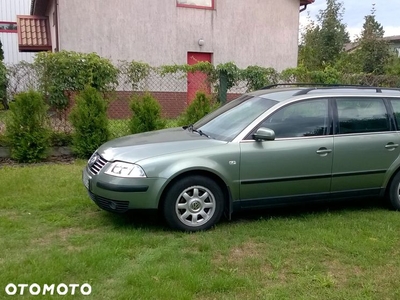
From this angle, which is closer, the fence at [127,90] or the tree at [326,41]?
the fence at [127,90]

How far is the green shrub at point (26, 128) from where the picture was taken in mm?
7848

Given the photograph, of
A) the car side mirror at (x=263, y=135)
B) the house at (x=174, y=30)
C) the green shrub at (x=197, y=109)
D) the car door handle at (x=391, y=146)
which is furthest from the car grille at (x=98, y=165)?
the house at (x=174, y=30)

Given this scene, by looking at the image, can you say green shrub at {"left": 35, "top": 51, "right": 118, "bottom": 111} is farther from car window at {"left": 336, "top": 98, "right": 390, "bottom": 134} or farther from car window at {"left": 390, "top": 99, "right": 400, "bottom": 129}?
car window at {"left": 390, "top": 99, "right": 400, "bottom": 129}

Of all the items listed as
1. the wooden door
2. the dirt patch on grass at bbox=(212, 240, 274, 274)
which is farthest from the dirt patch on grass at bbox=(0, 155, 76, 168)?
the dirt patch on grass at bbox=(212, 240, 274, 274)

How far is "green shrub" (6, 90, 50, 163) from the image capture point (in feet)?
25.7

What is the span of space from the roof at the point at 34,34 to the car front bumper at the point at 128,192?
15.1 meters

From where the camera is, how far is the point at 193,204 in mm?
4621

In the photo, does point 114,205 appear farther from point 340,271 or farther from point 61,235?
point 340,271

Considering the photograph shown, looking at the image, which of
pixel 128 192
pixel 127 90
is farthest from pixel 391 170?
pixel 127 90

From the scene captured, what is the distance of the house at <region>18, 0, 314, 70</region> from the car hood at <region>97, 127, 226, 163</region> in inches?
412

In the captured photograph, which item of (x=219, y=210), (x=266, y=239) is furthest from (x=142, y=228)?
(x=266, y=239)

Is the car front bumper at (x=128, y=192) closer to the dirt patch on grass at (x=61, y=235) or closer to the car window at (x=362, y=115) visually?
the dirt patch on grass at (x=61, y=235)

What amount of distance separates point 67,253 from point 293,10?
1595 cm

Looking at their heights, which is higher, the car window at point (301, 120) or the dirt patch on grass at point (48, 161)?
the car window at point (301, 120)
